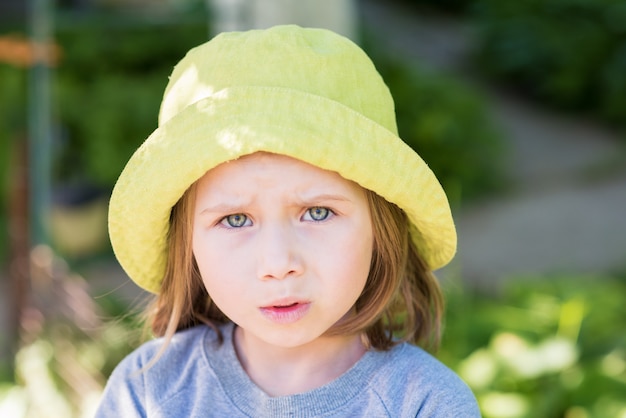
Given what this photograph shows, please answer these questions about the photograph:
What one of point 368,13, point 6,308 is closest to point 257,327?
point 6,308

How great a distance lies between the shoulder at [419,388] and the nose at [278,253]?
29cm

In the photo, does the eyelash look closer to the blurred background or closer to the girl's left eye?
the girl's left eye

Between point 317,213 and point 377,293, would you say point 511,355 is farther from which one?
point 317,213

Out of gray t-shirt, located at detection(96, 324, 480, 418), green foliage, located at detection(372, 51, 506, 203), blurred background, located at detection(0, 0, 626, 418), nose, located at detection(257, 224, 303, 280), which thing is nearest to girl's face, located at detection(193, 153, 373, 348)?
nose, located at detection(257, 224, 303, 280)

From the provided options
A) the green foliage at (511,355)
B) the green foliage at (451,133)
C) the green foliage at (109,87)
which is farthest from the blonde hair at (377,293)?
the green foliage at (109,87)

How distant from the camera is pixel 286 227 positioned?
1.61 m

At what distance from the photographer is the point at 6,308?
19.6 ft

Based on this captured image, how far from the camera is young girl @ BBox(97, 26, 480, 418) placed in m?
1.59

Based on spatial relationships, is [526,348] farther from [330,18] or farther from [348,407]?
[348,407]

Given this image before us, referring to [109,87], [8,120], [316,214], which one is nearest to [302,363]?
[316,214]

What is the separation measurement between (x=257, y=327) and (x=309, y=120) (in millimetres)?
359

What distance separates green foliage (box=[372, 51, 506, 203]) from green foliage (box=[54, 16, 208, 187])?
173cm

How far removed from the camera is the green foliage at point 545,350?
3.21 meters

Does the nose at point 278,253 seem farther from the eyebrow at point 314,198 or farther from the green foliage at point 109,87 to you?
the green foliage at point 109,87
